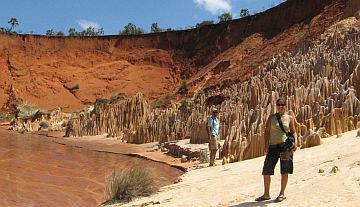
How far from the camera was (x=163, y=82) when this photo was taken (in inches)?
1713

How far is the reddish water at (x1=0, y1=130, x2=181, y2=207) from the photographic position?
857cm

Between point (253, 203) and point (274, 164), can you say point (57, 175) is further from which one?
point (274, 164)

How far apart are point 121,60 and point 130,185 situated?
132 feet

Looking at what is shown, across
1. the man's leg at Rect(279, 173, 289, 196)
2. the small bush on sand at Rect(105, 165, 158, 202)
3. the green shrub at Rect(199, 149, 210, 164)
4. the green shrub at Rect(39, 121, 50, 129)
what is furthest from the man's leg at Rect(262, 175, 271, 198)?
the green shrub at Rect(39, 121, 50, 129)

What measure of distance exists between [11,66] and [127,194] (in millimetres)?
41348

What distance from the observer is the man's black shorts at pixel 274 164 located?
5695mm

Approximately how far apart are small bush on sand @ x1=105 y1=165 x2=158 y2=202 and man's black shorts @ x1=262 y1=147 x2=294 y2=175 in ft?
8.71

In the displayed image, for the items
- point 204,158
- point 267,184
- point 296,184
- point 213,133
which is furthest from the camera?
point 204,158

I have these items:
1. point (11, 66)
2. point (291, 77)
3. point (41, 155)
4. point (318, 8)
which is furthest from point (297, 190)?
point (11, 66)

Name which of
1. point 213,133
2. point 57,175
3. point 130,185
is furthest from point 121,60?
point 130,185

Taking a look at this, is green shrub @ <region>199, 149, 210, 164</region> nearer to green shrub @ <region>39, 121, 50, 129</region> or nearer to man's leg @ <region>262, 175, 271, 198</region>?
man's leg @ <region>262, 175, 271, 198</region>

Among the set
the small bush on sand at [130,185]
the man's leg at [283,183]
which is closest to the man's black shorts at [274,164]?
the man's leg at [283,183]

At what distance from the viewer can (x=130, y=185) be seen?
7.88m

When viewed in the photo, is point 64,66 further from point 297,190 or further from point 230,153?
point 297,190
